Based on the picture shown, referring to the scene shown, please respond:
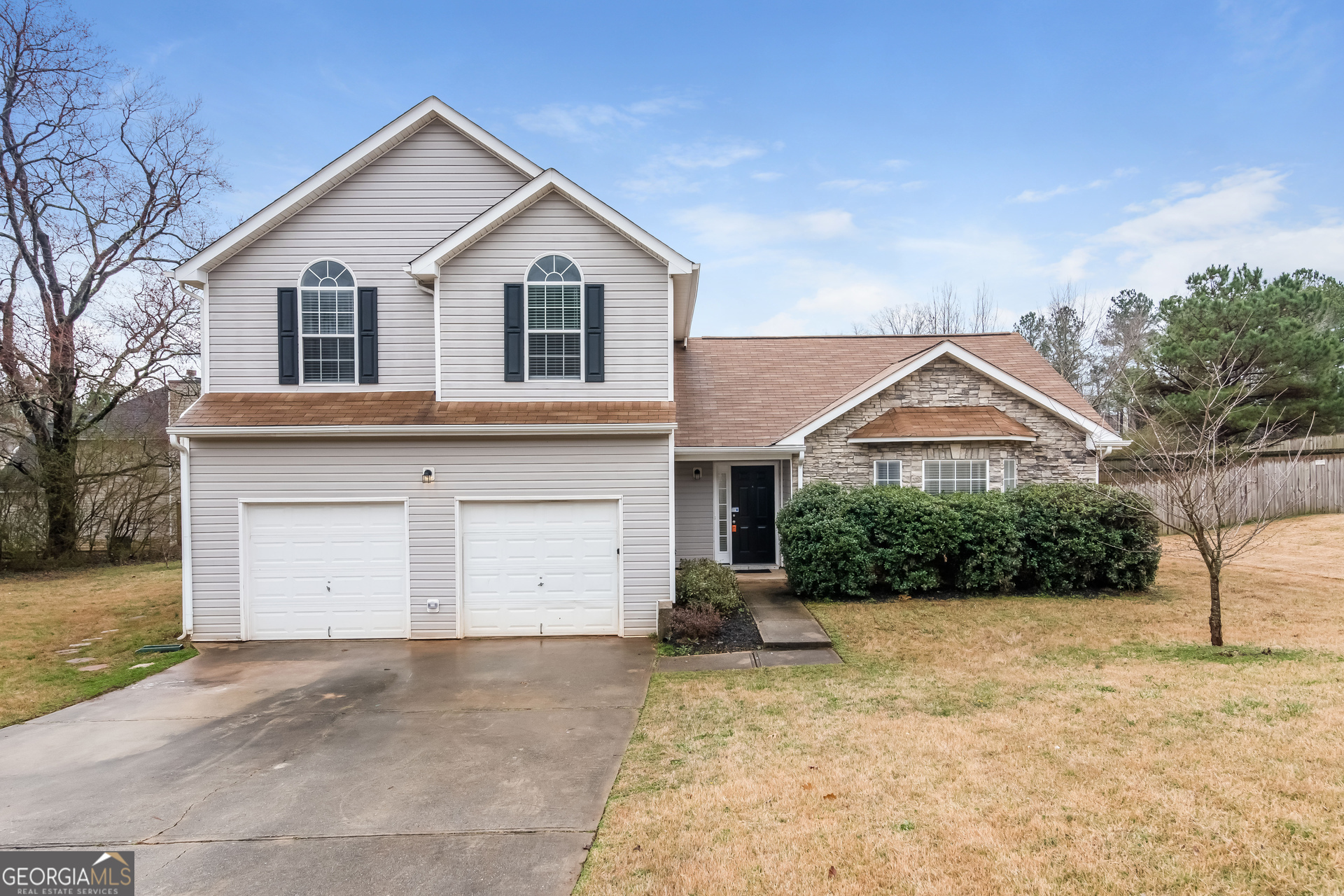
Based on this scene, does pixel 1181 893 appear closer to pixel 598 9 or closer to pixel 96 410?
pixel 598 9

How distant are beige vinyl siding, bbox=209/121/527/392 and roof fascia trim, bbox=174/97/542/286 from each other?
109 millimetres

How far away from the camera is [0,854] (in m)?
4.21

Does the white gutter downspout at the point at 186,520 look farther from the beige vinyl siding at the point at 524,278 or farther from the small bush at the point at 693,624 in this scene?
the small bush at the point at 693,624

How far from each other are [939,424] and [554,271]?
26.0ft

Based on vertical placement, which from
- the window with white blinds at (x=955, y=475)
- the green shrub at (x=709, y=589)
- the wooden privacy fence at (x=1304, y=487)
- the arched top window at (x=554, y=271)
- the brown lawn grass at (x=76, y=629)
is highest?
the arched top window at (x=554, y=271)

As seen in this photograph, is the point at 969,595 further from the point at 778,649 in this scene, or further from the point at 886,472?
the point at 778,649

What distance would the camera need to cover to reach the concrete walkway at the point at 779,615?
874cm

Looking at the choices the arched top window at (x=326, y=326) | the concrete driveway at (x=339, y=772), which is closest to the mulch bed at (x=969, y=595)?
the concrete driveway at (x=339, y=772)

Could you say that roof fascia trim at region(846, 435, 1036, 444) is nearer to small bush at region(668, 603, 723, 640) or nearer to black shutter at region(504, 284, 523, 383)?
small bush at region(668, 603, 723, 640)

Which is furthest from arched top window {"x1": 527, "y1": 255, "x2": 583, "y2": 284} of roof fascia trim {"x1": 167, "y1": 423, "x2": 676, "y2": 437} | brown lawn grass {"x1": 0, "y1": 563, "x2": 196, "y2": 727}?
brown lawn grass {"x1": 0, "y1": 563, "x2": 196, "y2": 727}

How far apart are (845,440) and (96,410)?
2264 centimetres

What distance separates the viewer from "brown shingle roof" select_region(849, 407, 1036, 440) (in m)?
12.7

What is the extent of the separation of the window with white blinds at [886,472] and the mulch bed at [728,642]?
494cm

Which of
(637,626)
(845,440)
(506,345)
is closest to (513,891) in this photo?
(637,626)
